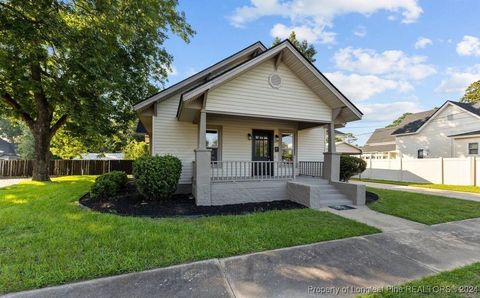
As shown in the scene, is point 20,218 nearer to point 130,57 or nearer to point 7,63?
point 7,63

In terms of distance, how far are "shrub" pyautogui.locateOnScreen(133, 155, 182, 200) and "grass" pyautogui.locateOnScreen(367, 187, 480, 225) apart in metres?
6.82

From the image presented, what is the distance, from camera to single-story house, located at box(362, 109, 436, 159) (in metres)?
25.6

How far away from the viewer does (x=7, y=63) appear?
391 inches

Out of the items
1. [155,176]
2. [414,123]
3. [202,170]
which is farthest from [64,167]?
[414,123]

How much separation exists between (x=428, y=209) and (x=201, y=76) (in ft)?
32.1

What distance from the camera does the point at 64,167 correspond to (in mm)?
20281

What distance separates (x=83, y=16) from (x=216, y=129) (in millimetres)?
7705

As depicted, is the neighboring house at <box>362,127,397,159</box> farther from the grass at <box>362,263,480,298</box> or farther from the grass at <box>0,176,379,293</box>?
the grass at <box>362,263,480,298</box>

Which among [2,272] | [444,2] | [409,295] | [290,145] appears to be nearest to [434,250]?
[409,295]

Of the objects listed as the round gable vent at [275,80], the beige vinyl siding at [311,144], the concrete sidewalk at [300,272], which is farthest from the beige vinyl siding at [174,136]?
the concrete sidewalk at [300,272]

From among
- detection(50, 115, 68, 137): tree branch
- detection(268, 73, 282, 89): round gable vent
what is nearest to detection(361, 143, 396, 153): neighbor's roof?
detection(268, 73, 282, 89): round gable vent

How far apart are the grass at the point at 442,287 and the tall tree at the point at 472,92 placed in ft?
129

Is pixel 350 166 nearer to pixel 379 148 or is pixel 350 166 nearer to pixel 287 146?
pixel 287 146

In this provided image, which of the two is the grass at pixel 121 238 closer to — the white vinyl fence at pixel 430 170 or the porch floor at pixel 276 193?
the porch floor at pixel 276 193
